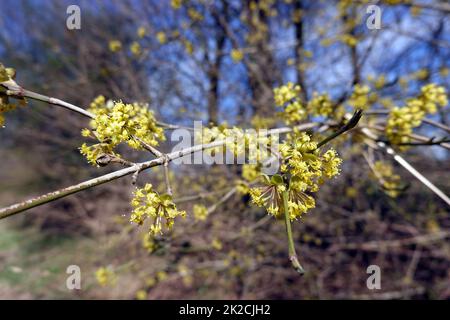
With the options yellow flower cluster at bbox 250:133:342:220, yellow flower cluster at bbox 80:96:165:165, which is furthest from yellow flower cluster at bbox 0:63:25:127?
yellow flower cluster at bbox 250:133:342:220

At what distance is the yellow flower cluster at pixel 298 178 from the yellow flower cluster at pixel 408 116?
3.18ft

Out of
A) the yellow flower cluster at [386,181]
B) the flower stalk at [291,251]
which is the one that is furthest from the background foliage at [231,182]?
the flower stalk at [291,251]

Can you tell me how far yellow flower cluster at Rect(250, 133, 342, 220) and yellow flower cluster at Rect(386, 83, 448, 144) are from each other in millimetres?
968

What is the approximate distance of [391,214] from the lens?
4730 mm

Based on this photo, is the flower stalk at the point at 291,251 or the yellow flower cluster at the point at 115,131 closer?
the flower stalk at the point at 291,251

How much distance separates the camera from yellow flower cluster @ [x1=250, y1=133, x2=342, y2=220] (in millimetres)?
1082

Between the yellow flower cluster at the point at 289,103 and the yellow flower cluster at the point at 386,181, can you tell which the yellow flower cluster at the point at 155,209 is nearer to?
the yellow flower cluster at the point at 289,103

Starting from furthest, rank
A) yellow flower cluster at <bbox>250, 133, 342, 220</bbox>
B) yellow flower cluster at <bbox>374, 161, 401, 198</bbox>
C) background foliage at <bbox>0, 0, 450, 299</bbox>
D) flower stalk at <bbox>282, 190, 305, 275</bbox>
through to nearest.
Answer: background foliage at <bbox>0, 0, 450, 299</bbox> → yellow flower cluster at <bbox>374, 161, 401, 198</bbox> → yellow flower cluster at <bbox>250, 133, 342, 220</bbox> → flower stalk at <bbox>282, 190, 305, 275</bbox>

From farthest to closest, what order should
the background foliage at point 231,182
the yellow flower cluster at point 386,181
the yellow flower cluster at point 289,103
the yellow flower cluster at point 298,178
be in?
1. the background foliage at point 231,182
2. the yellow flower cluster at point 386,181
3. the yellow flower cluster at point 289,103
4. the yellow flower cluster at point 298,178

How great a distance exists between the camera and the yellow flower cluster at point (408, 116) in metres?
1.87

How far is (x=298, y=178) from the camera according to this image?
1.10 m

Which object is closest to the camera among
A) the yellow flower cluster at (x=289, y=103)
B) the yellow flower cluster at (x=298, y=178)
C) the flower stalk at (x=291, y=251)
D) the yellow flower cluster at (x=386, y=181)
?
the flower stalk at (x=291, y=251)

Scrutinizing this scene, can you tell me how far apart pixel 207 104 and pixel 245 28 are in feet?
5.21

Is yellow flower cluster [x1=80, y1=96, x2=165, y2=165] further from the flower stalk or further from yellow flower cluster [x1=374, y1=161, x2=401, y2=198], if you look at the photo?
yellow flower cluster [x1=374, y1=161, x2=401, y2=198]
